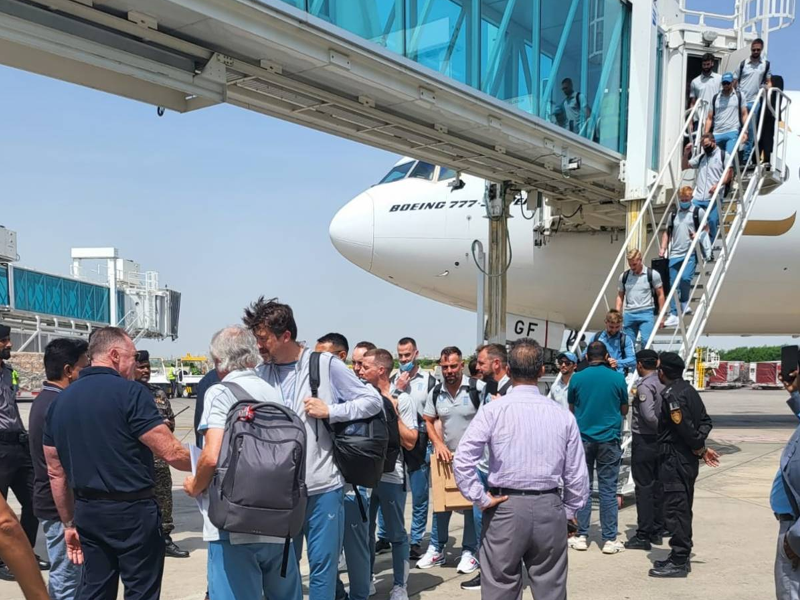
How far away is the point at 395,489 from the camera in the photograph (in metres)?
5.17

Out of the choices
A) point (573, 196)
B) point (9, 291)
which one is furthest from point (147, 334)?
point (573, 196)

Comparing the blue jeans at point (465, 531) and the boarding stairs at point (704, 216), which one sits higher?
the boarding stairs at point (704, 216)

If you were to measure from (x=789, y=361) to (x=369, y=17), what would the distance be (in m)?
4.93

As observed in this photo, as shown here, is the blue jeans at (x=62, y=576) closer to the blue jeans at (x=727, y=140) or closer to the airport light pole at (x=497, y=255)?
the airport light pole at (x=497, y=255)

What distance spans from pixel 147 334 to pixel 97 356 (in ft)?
147

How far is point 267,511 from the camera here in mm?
2998

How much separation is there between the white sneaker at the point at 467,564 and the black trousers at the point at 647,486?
1.52 metres

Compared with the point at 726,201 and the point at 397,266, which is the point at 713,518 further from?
the point at 397,266

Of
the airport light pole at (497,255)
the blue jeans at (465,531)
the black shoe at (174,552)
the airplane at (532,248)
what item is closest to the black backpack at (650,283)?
the airport light pole at (497,255)

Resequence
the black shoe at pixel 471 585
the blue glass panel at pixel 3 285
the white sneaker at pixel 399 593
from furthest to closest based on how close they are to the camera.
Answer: the blue glass panel at pixel 3 285
the black shoe at pixel 471 585
the white sneaker at pixel 399 593

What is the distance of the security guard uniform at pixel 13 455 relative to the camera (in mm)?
5711

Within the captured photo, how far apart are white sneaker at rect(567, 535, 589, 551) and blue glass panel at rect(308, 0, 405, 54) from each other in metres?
4.67

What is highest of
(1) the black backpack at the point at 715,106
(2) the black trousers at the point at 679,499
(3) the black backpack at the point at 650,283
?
(1) the black backpack at the point at 715,106

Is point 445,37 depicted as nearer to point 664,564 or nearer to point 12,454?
point 664,564
